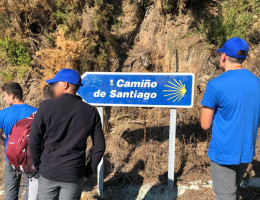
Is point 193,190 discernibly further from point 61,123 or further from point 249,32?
point 249,32

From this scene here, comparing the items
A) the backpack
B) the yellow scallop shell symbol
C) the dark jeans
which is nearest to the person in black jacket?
the backpack

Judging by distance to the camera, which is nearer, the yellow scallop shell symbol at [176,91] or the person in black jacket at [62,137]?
the person in black jacket at [62,137]

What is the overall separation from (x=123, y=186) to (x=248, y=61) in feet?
12.4

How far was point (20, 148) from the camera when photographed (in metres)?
2.54

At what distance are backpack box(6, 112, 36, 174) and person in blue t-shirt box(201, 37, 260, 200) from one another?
6.15 ft

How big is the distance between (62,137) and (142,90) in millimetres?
1721

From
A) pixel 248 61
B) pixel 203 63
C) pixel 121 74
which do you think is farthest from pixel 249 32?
pixel 121 74

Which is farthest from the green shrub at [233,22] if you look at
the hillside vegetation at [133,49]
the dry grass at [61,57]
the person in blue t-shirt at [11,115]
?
the person in blue t-shirt at [11,115]

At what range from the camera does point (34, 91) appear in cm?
542

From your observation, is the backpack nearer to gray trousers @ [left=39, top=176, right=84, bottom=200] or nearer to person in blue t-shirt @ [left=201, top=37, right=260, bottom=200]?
gray trousers @ [left=39, top=176, right=84, bottom=200]

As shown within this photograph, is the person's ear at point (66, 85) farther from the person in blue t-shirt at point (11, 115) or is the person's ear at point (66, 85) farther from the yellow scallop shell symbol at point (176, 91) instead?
the yellow scallop shell symbol at point (176, 91)

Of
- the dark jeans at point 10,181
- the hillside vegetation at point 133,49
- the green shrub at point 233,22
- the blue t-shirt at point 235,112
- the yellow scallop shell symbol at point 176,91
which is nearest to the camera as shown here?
the blue t-shirt at point 235,112

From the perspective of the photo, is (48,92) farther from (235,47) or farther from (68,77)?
(235,47)

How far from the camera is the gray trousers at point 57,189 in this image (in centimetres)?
219
